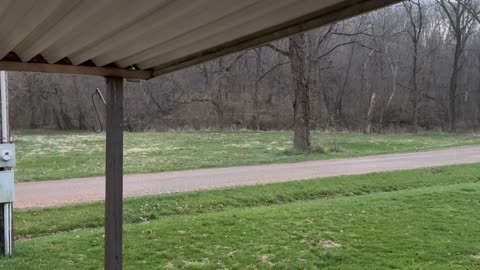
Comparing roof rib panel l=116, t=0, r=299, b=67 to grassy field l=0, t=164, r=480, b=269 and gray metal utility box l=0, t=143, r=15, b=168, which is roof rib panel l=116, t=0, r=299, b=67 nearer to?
gray metal utility box l=0, t=143, r=15, b=168

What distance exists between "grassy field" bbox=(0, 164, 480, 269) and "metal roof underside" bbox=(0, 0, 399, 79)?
2.46m

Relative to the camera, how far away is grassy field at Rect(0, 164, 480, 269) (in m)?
Answer: 5.55

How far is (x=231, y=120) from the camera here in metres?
38.2

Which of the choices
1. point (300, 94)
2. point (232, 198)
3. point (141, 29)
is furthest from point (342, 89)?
point (141, 29)

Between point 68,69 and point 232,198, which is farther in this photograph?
point 232,198

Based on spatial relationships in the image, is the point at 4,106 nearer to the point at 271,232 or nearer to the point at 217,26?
the point at 271,232

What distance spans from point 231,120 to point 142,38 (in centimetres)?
3512

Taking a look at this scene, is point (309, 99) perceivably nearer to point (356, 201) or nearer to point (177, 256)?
point (356, 201)

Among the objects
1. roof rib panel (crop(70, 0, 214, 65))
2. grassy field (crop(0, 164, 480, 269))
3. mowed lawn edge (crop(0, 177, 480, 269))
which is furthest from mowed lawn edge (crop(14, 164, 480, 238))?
roof rib panel (crop(70, 0, 214, 65))

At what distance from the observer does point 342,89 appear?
4394 cm

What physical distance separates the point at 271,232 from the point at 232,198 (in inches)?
111

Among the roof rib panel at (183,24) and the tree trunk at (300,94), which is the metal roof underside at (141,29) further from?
the tree trunk at (300,94)

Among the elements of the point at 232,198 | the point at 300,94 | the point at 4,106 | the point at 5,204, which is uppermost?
the point at 300,94

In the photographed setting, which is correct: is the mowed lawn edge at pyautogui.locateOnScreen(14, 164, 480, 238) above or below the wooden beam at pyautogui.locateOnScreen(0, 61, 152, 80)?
below
